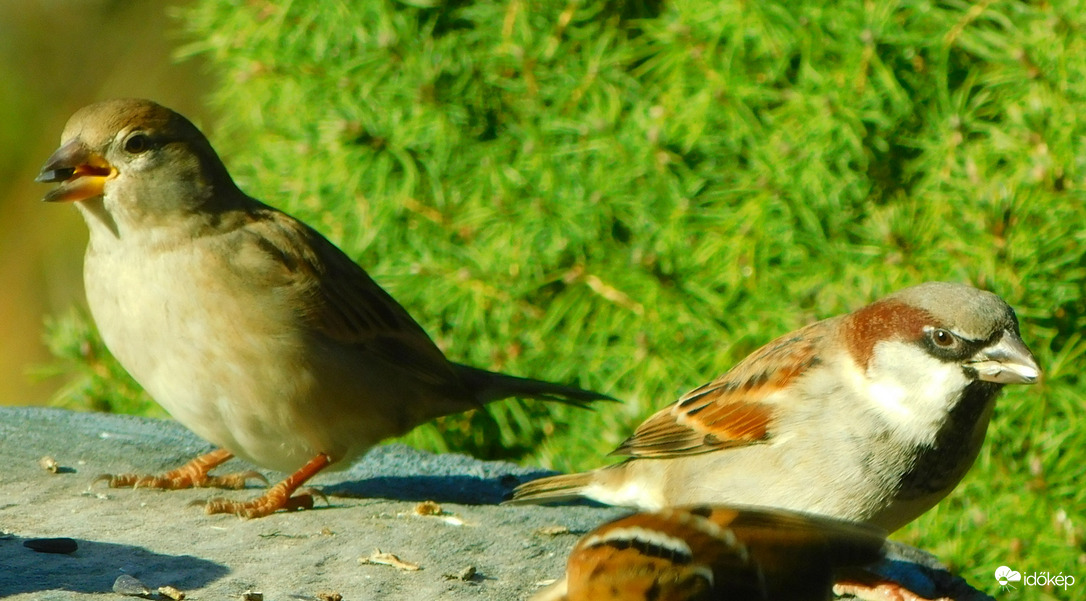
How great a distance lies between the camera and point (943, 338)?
278cm

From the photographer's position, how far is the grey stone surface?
271cm

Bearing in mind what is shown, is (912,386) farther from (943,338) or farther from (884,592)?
(884,592)

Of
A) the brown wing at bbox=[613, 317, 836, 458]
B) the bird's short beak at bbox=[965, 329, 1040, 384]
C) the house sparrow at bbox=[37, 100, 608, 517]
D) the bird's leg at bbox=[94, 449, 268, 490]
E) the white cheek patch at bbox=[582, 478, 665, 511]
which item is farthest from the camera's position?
the bird's leg at bbox=[94, 449, 268, 490]

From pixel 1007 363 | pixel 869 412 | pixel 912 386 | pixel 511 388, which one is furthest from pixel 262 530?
pixel 1007 363

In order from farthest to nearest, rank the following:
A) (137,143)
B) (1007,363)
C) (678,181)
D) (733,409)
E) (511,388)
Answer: (678,181), (511,388), (137,143), (733,409), (1007,363)

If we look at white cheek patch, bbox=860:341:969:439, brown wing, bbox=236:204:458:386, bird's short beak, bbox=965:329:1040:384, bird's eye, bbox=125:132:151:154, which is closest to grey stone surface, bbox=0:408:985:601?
brown wing, bbox=236:204:458:386

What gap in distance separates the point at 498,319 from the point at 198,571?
6.43ft

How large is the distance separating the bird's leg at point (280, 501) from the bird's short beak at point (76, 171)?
84 cm

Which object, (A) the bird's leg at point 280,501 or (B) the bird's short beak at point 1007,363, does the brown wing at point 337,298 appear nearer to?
(A) the bird's leg at point 280,501

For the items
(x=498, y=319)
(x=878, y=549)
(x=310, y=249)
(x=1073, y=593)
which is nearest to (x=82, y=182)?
(x=310, y=249)

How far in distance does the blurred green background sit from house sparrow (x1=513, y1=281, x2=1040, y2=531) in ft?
3.09

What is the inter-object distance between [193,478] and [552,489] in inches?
39.3

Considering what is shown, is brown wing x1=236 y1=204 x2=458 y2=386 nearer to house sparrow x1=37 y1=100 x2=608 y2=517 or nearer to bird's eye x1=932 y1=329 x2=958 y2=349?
house sparrow x1=37 y1=100 x2=608 y2=517

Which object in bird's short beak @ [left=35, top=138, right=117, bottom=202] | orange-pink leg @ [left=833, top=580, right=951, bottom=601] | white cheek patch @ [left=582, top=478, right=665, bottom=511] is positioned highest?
bird's short beak @ [left=35, top=138, right=117, bottom=202]
